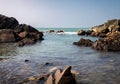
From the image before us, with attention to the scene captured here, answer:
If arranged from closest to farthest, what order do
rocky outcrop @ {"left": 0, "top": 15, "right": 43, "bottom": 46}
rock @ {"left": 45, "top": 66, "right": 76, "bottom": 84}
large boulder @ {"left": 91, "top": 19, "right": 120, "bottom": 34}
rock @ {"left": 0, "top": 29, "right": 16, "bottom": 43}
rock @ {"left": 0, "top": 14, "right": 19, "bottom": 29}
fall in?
rock @ {"left": 45, "top": 66, "right": 76, "bottom": 84}
rocky outcrop @ {"left": 0, "top": 15, "right": 43, "bottom": 46}
rock @ {"left": 0, "top": 29, "right": 16, "bottom": 43}
rock @ {"left": 0, "top": 14, "right": 19, "bottom": 29}
large boulder @ {"left": 91, "top": 19, "right": 120, "bottom": 34}

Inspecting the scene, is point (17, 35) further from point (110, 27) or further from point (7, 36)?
point (110, 27)

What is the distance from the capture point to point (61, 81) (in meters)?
12.8

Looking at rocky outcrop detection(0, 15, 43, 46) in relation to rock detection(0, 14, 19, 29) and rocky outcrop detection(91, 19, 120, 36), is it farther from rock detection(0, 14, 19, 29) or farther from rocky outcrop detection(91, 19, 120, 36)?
rocky outcrop detection(91, 19, 120, 36)

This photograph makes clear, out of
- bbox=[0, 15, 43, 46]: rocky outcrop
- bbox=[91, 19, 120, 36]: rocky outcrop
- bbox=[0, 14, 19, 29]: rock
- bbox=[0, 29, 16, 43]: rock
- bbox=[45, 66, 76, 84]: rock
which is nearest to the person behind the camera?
bbox=[45, 66, 76, 84]: rock

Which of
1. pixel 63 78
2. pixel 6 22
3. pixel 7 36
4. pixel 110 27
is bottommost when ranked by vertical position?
pixel 63 78

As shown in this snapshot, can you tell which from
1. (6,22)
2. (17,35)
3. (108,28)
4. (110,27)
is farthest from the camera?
(108,28)

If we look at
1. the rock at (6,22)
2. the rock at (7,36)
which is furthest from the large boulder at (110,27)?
the rock at (7,36)

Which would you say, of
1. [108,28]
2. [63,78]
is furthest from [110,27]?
[63,78]

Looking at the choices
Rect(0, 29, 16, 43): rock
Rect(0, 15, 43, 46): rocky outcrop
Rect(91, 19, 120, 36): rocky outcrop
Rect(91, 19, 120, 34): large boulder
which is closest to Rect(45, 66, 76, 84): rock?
Rect(0, 15, 43, 46): rocky outcrop

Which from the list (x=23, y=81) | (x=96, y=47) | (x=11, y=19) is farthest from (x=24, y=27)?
(x=23, y=81)

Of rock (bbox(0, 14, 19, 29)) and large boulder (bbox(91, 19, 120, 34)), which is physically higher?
rock (bbox(0, 14, 19, 29))

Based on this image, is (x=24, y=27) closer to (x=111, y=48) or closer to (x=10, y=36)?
(x=10, y=36)

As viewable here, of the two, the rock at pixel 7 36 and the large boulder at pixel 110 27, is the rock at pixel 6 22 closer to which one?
the rock at pixel 7 36

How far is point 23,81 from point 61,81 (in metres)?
3.57
